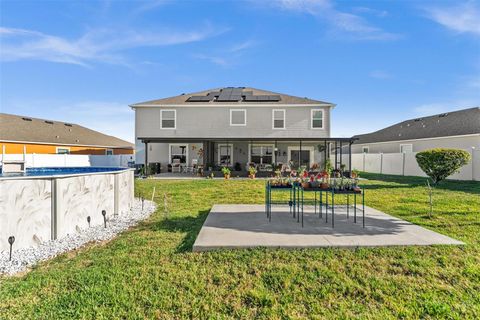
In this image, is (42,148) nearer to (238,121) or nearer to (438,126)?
(238,121)

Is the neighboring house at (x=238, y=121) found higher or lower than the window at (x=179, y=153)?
higher

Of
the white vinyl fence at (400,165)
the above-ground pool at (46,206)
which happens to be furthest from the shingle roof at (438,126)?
the above-ground pool at (46,206)

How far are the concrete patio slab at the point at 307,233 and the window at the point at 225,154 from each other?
14.1 metres

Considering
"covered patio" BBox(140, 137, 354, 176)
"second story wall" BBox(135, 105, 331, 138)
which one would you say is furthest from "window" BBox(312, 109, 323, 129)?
"covered patio" BBox(140, 137, 354, 176)

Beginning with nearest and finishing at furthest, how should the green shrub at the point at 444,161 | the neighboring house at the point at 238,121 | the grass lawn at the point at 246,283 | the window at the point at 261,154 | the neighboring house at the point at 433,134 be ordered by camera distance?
the grass lawn at the point at 246,283, the green shrub at the point at 444,161, the neighboring house at the point at 433,134, the neighboring house at the point at 238,121, the window at the point at 261,154

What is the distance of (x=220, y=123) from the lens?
19234mm

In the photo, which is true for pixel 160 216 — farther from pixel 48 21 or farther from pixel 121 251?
pixel 48 21

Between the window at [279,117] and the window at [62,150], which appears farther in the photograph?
the window at [62,150]

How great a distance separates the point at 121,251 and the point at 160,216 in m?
2.52

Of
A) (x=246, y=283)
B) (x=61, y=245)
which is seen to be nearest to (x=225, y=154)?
(x=61, y=245)

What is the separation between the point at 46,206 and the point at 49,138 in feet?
77.6

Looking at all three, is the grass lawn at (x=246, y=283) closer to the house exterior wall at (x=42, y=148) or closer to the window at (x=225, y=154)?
the window at (x=225, y=154)

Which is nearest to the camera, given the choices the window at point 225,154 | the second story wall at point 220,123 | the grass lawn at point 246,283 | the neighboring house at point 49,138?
the grass lawn at point 246,283

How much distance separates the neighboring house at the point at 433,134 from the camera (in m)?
18.6
